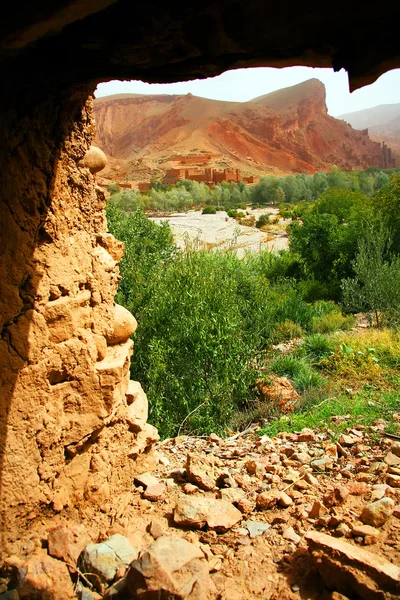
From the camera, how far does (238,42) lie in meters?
1.73

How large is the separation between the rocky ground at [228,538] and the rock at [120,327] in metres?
0.91

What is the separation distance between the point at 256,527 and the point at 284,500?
0.99 ft

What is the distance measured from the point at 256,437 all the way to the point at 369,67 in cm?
405

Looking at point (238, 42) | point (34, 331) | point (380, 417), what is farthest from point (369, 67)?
point (380, 417)

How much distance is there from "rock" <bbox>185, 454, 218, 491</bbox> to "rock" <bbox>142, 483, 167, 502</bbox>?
0.23 meters

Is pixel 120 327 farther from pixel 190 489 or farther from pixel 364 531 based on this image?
pixel 364 531

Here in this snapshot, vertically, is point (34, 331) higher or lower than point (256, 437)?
higher

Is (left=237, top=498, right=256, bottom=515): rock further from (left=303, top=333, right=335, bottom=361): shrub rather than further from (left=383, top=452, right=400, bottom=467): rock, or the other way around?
(left=303, top=333, right=335, bottom=361): shrub

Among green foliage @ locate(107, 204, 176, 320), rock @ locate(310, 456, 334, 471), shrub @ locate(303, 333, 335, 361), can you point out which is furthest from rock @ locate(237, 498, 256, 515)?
shrub @ locate(303, 333, 335, 361)

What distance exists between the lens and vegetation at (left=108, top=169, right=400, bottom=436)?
5777 mm

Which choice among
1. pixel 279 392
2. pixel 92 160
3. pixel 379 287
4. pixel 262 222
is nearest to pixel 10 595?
pixel 92 160

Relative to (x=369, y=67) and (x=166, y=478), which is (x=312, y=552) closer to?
(x=166, y=478)

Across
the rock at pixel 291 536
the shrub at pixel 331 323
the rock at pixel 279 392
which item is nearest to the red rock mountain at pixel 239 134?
the shrub at pixel 331 323

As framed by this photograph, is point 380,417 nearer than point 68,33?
No
